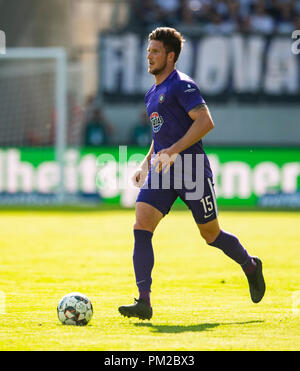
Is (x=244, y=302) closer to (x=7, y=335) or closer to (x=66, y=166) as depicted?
(x=7, y=335)

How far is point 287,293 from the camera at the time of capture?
27.5ft

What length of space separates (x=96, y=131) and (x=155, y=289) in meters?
15.1

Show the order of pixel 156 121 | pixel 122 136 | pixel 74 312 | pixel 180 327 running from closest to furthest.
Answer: pixel 180 327
pixel 74 312
pixel 156 121
pixel 122 136

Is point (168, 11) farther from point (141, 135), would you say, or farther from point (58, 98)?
point (58, 98)

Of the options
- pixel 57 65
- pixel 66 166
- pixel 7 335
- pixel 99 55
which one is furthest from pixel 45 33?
pixel 7 335

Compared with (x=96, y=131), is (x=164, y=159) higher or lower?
higher

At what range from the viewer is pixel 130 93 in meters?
25.4

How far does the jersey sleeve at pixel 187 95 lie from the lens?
22.6 ft

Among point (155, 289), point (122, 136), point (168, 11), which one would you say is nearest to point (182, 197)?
point (155, 289)
